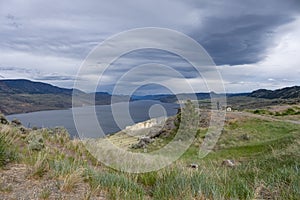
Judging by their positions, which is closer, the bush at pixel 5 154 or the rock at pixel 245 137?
the bush at pixel 5 154

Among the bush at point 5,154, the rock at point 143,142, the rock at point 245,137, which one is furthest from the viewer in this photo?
the rock at point 143,142

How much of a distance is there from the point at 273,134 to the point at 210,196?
97.4 ft

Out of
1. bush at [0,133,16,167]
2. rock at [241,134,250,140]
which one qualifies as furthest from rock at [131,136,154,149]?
bush at [0,133,16,167]

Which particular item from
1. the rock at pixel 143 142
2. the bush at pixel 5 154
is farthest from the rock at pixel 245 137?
the bush at pixel 5 154

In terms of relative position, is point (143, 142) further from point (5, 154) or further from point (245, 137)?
point (5, 154)

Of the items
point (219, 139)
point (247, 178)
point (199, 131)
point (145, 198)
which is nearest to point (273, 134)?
point (219, 139)

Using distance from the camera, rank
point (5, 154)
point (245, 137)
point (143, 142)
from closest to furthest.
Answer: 1. point (5, 154)
2. point (245, 137)
3. point (143, 142)

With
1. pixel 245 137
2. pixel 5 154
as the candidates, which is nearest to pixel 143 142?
pixel 245 137

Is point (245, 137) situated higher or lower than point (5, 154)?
lower

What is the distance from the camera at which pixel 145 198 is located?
514cm

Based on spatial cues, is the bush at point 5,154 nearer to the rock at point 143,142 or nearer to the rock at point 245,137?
the rock at point 143,142

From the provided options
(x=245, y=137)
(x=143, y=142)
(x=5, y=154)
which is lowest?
(x=143, y=142)

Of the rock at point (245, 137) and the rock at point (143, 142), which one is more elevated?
the rock at point (245, 137)

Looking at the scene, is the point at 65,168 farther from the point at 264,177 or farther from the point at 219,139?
the point at 219,139
